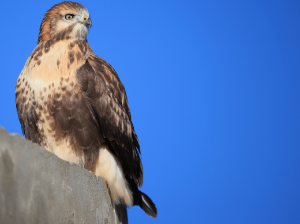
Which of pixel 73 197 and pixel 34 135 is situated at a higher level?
pixel 34 135

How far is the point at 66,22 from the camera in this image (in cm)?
473

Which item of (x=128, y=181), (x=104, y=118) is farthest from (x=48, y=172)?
(x=128, y=181)

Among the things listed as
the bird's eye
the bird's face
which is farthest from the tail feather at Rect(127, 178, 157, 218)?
the bird's eye

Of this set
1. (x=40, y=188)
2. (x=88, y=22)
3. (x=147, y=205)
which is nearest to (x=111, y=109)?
(x=88, y=22)

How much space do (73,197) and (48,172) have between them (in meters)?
0.45

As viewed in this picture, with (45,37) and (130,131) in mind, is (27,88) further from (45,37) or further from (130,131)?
(130,131)

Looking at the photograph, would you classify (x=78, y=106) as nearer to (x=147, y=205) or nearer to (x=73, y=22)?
(x=73, y=22)

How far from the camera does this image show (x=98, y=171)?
438 cm

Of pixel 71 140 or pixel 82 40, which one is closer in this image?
pixel 71 140

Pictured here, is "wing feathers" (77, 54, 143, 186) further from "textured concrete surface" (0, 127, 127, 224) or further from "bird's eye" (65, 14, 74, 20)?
"textured concrete surface" (0, 127, 127, 224)

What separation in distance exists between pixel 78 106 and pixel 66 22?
1.10 meters

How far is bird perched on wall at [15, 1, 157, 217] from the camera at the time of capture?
13.9 feet

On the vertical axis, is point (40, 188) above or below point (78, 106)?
below

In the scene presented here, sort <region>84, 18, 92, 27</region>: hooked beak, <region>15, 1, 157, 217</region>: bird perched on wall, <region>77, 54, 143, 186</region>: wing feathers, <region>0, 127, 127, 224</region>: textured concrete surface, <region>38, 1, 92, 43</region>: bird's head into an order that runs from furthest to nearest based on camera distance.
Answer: <region>84, 18, 92, 27</region>: hooked beak → <region>38, 1, 92, 43</region>: bird's head → <region>77, 54, 143, 186</region>: wing feathers → <region>15, 1, 157, 217</region>: bird perched on wall → <region>0, 127, 127, 224</region>: textured concrete surface
